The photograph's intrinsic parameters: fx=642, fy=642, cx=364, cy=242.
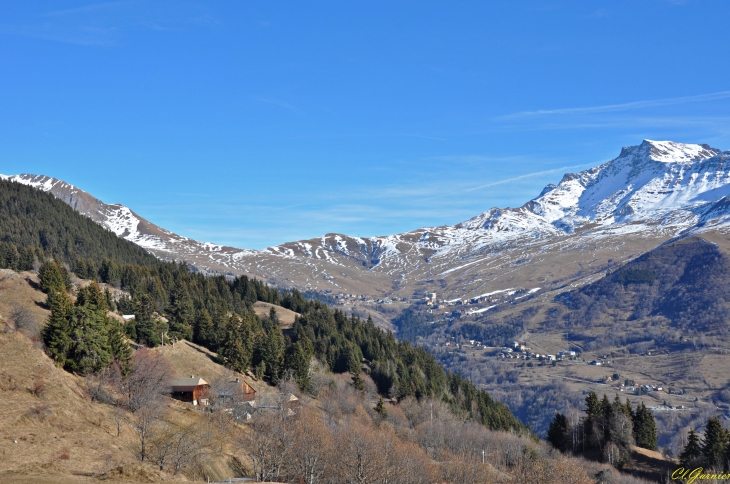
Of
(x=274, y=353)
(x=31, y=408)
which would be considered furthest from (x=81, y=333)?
(x=274, y=353)

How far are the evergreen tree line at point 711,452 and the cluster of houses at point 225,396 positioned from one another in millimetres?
61191

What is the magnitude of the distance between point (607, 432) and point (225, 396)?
67.1m

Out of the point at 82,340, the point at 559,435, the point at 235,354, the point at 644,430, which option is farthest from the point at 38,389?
the point at 644,430

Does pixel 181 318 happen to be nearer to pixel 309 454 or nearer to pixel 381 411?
pixel 381 411

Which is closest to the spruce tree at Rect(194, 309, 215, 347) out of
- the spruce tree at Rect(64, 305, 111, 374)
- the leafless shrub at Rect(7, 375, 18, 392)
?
the spruce tree at Rect(64, 305, 111, 374)

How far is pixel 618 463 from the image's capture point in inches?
4161

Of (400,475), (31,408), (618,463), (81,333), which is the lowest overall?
(618,463)

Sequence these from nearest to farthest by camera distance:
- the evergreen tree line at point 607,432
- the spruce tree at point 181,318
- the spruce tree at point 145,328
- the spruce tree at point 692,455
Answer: the spruce tree at point 692,455 → the spruce tree at point 145,328 → the evergreen tree line at point 607,432 → the spruce tree at point 181,318

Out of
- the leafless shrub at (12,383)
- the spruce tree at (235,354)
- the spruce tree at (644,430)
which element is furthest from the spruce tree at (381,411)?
the leafless shrub at (12,383)

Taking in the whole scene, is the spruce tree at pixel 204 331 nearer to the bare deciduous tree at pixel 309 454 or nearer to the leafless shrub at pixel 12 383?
the bare deciduous tree at pixel 309 454

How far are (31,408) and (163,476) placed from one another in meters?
15.0

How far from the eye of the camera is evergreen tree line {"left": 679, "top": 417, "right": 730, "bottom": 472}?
307 ft

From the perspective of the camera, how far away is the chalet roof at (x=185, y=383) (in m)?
84.4

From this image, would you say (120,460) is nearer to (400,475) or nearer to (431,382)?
(400,475)
